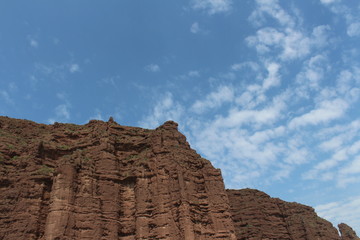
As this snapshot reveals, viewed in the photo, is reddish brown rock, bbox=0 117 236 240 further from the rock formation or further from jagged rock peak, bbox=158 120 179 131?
jagged rock peak, bbox=158 120 179 131

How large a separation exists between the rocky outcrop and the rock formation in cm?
3317

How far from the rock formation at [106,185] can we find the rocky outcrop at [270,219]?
33.2 m

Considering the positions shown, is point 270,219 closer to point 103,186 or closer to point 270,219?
point 270,219

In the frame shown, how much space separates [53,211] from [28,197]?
3.54m

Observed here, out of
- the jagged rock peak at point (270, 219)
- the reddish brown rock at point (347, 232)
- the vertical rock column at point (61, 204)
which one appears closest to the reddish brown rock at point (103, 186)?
the vertical rock column at point (61, 204)

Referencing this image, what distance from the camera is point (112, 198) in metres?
34.1

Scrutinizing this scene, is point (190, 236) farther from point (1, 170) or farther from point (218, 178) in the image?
point (1, 170)

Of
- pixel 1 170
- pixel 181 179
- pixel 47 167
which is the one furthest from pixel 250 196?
pixel 1 170

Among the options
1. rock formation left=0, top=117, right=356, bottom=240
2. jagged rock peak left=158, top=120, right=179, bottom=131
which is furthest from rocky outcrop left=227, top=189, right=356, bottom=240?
jagged rock peak left=158, top=120, right=179, bottom=131

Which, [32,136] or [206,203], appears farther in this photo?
[32,136]

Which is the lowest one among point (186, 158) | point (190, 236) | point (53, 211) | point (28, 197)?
point (190, 236)

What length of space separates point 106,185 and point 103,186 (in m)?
0.37

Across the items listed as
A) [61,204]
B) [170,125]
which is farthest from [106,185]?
[170,125]

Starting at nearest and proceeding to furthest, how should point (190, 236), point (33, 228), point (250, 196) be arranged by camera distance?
point (33, 228) → point (190, 236) → point (250, 196)
